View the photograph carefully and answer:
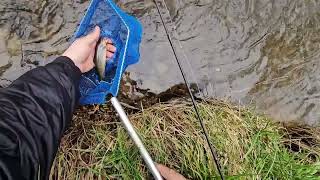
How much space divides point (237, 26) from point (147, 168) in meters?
1.23

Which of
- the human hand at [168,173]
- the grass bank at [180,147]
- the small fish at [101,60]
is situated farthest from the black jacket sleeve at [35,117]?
the human hand at [168,173]

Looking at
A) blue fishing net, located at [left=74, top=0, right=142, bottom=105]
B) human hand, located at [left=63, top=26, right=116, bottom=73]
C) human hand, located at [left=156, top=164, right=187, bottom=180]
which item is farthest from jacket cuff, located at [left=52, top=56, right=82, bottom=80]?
human hand, located at [left=156, top=164, right=187, bottom=180]

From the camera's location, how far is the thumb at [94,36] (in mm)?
2916

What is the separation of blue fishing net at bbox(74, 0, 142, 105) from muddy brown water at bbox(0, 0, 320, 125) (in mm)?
150

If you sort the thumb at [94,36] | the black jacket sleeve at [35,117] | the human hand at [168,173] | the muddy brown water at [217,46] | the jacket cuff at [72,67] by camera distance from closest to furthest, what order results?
1. the black jacket sleeve at [35,117]
2. the jacket cuff at [72,67]
3. the human hand at [168,173]
4. the thumb at [94,36]
5. the muddy brown water at [217,46]

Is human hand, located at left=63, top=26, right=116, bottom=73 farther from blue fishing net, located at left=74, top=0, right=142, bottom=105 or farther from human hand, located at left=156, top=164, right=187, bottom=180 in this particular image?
human hand, located at left=156, top=164, right=187, bottom=180

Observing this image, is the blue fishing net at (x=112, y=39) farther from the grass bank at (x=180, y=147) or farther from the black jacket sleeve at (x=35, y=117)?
the black jacket sleeve at (x=35, y=117)

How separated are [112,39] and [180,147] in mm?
867

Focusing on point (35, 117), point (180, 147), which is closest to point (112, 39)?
point (180, 147)

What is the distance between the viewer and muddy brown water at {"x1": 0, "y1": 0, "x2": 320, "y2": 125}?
303cm

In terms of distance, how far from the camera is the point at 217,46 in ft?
10.5

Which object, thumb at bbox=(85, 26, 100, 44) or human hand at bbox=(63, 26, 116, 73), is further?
thumb at bbox=(85, 26, 100, 44)

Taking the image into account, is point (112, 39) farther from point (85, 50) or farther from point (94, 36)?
point (85, 50)

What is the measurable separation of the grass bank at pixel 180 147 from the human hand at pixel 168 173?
0.30 ft
